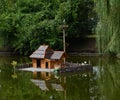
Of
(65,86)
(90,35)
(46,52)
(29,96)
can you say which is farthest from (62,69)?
(90,35)

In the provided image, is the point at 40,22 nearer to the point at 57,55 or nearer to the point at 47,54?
the point at 47,54

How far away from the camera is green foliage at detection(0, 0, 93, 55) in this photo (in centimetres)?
4688

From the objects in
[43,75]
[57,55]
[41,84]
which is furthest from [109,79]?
[57,55]

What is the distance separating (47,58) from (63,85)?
28.8ft

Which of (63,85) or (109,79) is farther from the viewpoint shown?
(109,79)

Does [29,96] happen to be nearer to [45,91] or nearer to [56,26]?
[45,91]

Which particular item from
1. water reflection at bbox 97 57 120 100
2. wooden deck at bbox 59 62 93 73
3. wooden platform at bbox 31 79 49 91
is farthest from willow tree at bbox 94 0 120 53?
wooden deck at bbox 59 62 93 73

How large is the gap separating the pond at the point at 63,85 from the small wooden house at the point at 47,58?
2.25 m

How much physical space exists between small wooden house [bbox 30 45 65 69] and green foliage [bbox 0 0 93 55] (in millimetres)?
10476

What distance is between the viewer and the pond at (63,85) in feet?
75.0

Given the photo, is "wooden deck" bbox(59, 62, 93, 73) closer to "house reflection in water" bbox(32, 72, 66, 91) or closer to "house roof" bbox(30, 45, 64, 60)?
"house reflection in water" bbox(32, 72, 66, 91)

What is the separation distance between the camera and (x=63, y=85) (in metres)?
26.6

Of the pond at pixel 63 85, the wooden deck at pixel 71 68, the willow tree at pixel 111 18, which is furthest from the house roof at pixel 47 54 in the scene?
the willow tree at pixel 111 18

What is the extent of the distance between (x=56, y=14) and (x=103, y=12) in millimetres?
26198
